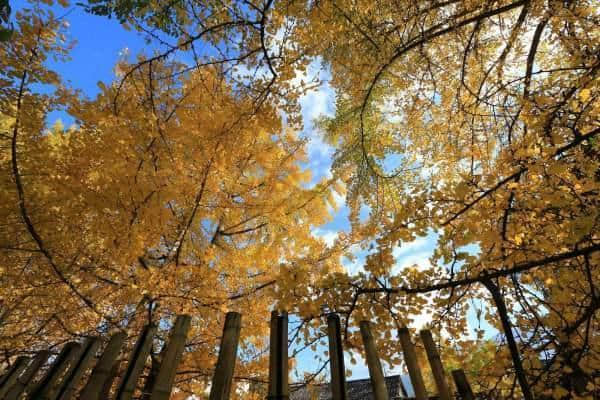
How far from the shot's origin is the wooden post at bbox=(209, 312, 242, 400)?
48.9 inches

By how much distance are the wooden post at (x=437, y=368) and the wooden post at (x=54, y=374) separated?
1994 mm

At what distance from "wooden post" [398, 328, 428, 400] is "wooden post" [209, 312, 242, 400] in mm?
911

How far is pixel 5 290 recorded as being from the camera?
369cm

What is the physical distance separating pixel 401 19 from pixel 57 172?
449 centimetres

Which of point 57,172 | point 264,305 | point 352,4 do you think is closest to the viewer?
point 352,4

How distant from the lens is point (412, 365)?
1.55 meters

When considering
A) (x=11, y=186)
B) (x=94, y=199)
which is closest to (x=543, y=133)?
(x=94, y=199)

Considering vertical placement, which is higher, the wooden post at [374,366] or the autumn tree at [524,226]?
the autumn tree at [524,226]

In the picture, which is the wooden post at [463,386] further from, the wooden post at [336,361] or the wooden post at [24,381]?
the wooden post at [24,381]

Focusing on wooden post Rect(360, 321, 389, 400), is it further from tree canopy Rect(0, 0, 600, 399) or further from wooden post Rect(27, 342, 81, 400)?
wooden post Rect(27, 342, 81, 400)

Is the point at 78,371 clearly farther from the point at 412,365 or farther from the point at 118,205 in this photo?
the point at 118,205

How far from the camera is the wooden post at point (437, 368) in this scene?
59.6 inches

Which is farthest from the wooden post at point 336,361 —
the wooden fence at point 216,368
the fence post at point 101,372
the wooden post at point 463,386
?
the fence post at point 101,372

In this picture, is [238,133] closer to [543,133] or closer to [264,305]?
[264,305]
